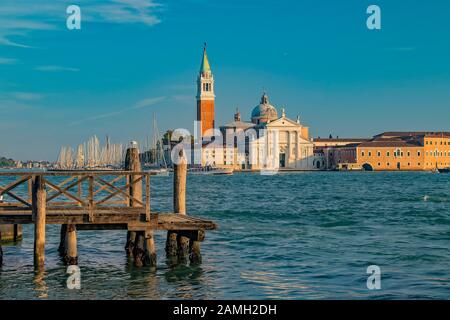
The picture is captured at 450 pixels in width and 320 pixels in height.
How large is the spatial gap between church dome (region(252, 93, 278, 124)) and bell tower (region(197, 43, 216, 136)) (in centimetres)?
929

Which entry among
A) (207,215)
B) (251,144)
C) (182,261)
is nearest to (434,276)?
(182,261)

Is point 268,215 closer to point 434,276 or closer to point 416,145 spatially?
point 434,276

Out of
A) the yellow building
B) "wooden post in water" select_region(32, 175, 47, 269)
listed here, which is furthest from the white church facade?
"wooden post in water" select_region(32, 175, 47, 269)

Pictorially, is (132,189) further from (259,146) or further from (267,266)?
(259,146)

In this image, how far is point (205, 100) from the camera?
462 ft

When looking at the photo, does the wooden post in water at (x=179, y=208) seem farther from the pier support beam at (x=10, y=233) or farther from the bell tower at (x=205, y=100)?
the bell tower at (x=205, y=100)

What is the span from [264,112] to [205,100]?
12.3 m

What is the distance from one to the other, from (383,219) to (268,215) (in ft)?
15.6

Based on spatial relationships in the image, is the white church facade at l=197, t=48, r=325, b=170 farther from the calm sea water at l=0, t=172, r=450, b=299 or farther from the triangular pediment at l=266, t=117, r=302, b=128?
the calm sea water at l=0, t=172, r=450, b=299

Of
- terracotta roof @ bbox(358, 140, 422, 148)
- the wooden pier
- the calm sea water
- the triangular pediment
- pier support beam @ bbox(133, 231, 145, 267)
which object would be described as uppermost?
the triangular pediment

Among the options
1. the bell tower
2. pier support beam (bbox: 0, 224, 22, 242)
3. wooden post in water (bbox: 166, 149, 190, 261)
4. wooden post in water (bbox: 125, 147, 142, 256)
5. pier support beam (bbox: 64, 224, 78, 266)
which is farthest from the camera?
the bell tower

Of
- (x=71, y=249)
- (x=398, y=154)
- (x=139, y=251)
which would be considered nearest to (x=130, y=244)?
(x=139, y=251)

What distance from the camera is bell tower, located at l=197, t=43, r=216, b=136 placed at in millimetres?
140375

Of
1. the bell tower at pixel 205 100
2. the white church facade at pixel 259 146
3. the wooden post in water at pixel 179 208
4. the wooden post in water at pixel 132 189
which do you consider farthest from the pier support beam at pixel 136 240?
the bell tower at pixel 205 100
